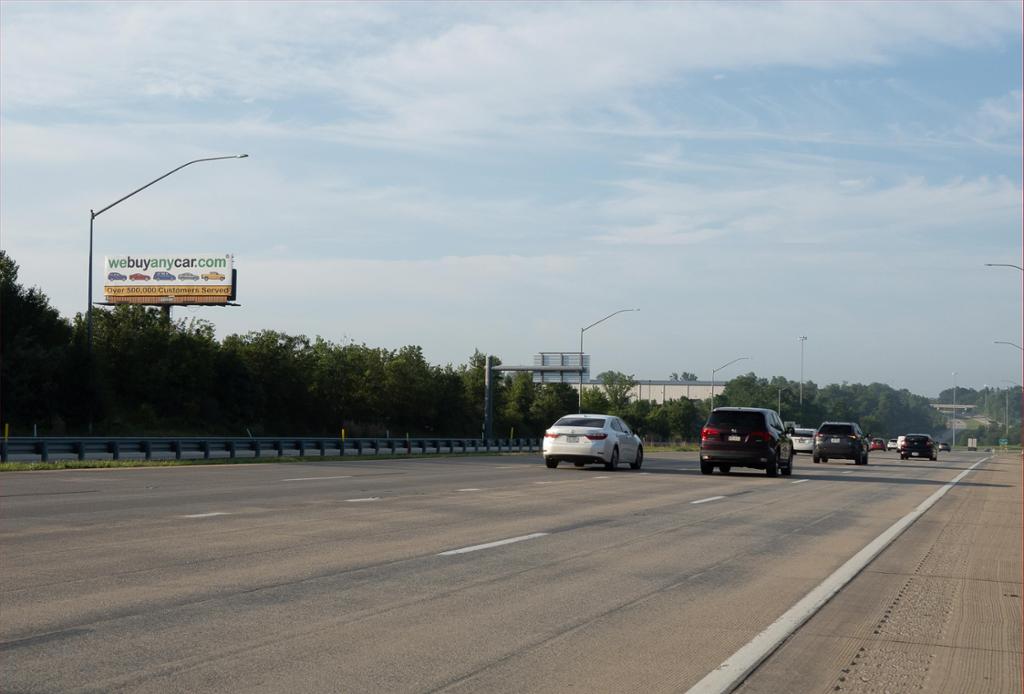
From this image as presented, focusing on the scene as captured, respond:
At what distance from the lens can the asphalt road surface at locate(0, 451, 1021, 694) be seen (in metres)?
7.21

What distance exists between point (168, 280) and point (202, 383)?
32.2 feet

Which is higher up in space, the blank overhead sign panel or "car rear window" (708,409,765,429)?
the blank overhead sign panel

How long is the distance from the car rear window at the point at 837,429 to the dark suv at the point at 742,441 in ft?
53.1

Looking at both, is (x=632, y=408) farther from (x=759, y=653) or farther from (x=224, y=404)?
(x=759, y=653)

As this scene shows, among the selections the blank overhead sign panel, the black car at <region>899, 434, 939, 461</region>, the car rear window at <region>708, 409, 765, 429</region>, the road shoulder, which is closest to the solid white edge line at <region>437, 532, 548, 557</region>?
the road shoulder

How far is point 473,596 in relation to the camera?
9914 mm

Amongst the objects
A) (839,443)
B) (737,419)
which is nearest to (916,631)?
(737,419)

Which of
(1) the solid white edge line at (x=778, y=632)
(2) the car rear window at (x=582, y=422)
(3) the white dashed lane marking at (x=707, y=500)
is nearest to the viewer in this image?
(1) the solid white edge line at (x=778, y=632)

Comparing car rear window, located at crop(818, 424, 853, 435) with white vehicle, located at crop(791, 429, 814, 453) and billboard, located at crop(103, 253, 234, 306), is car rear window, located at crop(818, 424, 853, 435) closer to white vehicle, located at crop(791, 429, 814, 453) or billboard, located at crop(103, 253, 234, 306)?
white vehicle, located at crop(791, 429, 814, 453)

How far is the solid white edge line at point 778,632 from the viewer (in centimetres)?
715

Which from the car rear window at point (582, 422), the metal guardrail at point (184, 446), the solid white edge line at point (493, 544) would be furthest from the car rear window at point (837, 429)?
the solid white edge line at point (493, 544)

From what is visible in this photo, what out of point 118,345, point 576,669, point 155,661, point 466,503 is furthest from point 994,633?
point 118,345

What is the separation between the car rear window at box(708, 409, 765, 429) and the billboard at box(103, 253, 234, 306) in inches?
2379

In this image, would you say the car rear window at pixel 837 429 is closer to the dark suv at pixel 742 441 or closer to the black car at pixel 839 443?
the black car at pixel 839 443
